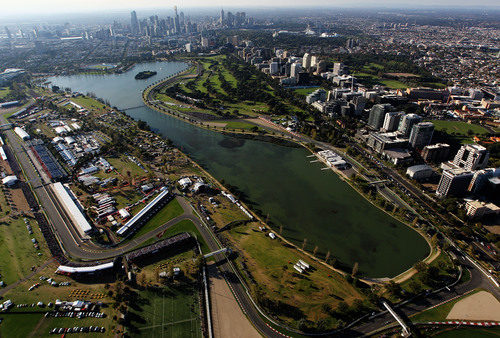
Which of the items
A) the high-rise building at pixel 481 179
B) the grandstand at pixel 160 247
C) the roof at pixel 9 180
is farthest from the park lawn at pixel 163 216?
the high-rise building at pixel 481 179

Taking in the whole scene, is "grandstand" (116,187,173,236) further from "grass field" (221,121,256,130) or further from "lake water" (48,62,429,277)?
"grass field" (221,121,256,130)

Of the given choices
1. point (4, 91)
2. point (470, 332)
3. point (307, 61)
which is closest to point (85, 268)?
point (470, 332)

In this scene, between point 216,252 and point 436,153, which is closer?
point 216,252

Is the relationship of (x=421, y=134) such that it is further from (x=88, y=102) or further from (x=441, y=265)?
(x=88, y=102)

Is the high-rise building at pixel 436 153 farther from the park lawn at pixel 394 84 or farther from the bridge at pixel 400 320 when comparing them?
the park lawn at pixel 394 84

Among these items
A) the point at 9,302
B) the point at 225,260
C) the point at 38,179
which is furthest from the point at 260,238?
the point at 38,179

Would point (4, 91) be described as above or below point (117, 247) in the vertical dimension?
above

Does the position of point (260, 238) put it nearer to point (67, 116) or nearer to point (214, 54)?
point (67, 116)

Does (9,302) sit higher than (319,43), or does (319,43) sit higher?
(319,43)
